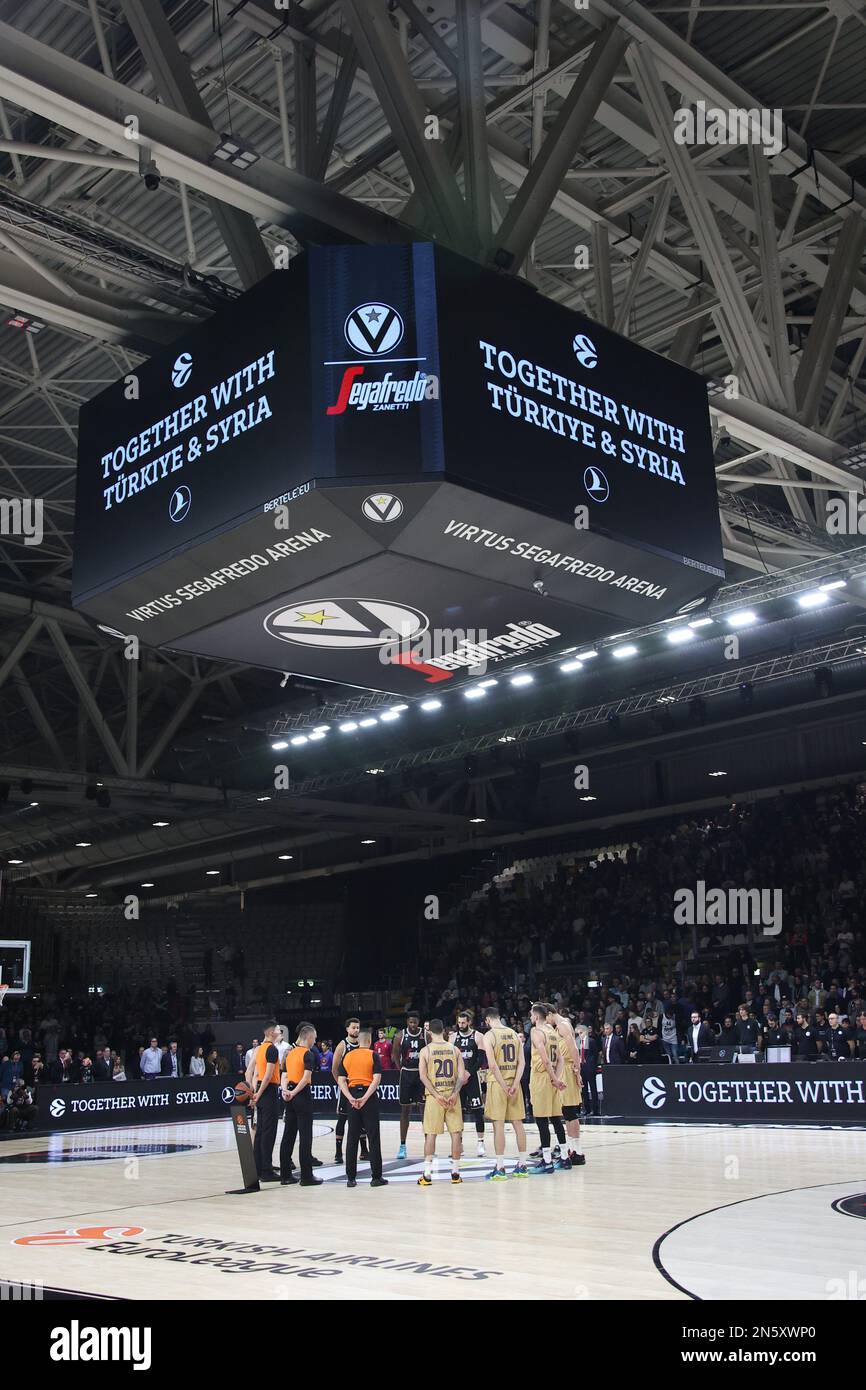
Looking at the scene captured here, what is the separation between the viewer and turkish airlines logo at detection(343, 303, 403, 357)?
7.30 meters

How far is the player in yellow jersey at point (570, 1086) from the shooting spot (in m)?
14.2

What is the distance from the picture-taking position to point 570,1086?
14164mm

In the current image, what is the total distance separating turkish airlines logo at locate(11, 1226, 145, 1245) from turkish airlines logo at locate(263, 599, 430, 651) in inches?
210

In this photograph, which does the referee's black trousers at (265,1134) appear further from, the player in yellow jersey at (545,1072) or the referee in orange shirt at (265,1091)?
the player in yellow jersey at (545,1072)

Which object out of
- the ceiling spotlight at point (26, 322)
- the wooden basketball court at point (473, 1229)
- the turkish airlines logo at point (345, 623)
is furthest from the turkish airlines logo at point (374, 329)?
the ceiling spotlight at point (26, 322)

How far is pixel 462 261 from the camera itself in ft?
25.6

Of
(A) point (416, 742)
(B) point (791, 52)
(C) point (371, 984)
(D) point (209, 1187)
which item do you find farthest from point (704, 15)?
(C) point (371, 984)

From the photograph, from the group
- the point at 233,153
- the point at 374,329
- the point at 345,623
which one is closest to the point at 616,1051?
the point at 345,623

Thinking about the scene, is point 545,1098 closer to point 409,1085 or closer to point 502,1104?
point 502,1104

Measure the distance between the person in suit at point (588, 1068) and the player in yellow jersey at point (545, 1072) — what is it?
830 centimetres

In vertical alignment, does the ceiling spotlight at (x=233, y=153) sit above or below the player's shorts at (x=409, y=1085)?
above

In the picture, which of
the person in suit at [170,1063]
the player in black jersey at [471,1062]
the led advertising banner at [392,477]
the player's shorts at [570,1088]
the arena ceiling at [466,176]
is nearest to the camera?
the led advertising banner at [392,477]

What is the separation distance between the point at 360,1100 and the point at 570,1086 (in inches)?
100

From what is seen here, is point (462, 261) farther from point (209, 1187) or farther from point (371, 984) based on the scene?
point (371, 984)
